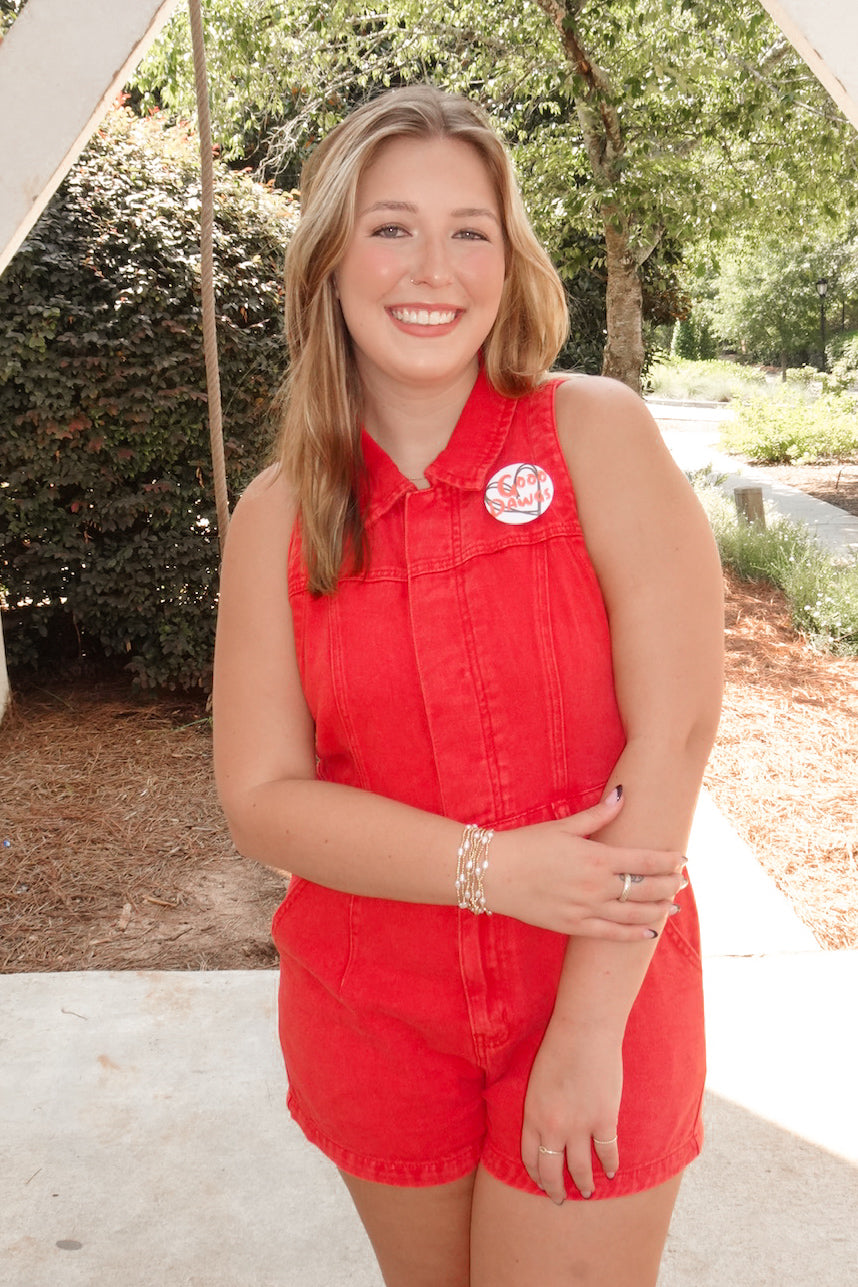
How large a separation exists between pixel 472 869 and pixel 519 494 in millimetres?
430

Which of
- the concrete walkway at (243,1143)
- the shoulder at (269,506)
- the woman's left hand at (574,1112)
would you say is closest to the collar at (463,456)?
the shoulder at (269,506)

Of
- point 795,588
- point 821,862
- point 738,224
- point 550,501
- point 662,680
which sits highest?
point 738,224

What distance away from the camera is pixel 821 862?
401 cm

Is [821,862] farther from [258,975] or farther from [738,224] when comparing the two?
[738,224]

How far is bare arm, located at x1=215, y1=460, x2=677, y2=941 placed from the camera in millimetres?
1227

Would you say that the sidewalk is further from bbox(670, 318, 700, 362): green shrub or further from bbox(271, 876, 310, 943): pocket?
bbox(670, 318, 700, 362): green shrub

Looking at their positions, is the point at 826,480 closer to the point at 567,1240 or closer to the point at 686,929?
the point at 686,929

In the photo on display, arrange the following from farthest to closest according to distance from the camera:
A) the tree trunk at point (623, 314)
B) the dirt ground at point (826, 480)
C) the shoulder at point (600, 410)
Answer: the dirt ground at point (826, 480)
the tree trunk at point (623, 314)
the shoulder at point (600, 410)

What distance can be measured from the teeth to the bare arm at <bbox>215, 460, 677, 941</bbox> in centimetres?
27


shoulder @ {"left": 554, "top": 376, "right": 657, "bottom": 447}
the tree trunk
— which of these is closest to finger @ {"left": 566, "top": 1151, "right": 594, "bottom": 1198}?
shoulder @ {"left": 554, "top": 376, "right": 657, "bottom": 447}

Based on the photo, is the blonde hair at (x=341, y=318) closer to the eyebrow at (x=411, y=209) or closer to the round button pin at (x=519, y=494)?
the eyebrow at (x=411, y=209)

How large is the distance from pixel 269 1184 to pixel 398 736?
4.43ft

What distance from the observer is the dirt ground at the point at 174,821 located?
3566 mm

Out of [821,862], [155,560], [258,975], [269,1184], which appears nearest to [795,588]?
[821,862]
